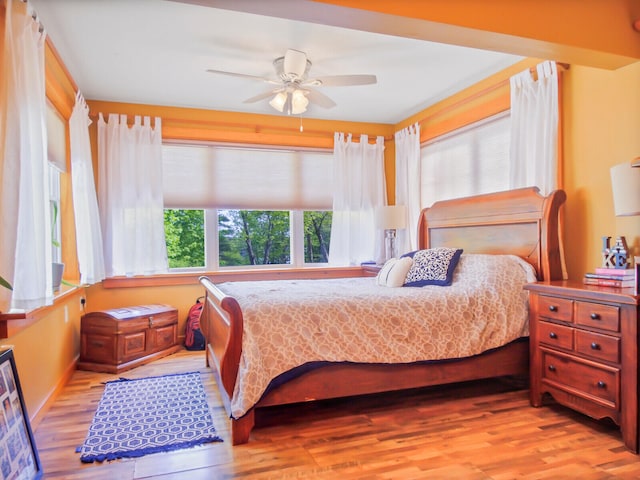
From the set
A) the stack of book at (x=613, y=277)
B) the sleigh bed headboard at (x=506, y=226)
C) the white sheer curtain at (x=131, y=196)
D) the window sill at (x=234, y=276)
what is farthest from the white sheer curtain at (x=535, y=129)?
the white sheer curtain at (x=131, y=196)

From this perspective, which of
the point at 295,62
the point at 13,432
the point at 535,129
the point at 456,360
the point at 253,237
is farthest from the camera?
the point at 253,237

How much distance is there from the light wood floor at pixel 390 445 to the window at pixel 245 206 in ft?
7.44

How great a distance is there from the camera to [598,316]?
2404mm

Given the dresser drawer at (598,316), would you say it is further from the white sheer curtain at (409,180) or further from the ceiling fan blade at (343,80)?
the white sheer curtain at (409,180)

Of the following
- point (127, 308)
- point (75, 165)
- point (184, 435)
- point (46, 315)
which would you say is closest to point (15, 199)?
point (46, 315)

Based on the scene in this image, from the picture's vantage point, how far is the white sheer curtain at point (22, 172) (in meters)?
2.11

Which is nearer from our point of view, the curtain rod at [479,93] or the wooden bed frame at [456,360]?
the wooden bed frame at [456,360]

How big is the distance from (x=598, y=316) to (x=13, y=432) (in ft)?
9.59

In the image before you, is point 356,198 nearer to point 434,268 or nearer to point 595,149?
point 434,268

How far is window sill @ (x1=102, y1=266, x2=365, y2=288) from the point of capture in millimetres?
4531

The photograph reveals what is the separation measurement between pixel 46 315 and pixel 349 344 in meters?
2.09

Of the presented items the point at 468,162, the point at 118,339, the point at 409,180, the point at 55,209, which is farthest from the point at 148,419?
the point at 409,180

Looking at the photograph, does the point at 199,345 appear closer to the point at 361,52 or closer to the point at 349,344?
the point at 349,344

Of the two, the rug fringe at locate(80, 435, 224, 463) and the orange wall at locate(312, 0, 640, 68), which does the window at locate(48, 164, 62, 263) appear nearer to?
the rug fringe at locate(80, 435, 224, 463)
